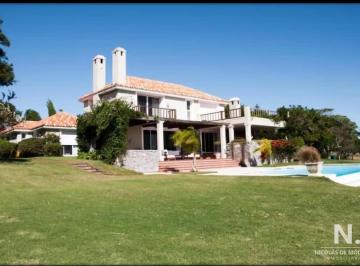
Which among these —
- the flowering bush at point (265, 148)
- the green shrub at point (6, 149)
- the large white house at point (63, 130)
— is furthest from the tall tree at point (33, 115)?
the flowering bush at point (265, 148)

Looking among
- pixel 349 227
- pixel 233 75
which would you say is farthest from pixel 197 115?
pixel 349 227

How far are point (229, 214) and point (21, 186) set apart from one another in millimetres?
10689

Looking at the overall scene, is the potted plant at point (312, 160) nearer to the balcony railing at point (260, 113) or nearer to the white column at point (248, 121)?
the white column at point (248, 121)

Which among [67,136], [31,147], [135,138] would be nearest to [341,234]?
[135,138]

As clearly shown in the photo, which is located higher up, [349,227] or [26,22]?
[26,22]

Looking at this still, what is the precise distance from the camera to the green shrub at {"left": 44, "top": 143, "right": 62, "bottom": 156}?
32.6 m

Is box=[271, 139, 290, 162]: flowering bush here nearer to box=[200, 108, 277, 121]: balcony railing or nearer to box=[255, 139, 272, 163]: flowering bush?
box=[255, 139, 272, 163]: flowering bush

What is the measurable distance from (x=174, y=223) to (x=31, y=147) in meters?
27.6

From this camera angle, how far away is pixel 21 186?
15.0 m

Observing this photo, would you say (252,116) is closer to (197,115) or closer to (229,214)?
(197,115)

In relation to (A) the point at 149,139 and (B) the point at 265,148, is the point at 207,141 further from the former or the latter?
(A) the point at 149,139

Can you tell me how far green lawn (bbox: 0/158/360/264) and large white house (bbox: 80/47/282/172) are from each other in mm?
15551

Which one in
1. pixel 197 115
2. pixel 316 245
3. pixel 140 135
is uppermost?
pixel 197 115

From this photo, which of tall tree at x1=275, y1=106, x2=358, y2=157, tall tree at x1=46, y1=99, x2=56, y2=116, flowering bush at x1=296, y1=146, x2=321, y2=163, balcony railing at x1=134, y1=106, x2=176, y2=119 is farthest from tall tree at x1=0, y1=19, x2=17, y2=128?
tall tree at x1=46, y1=99, x2=56, y2=116
